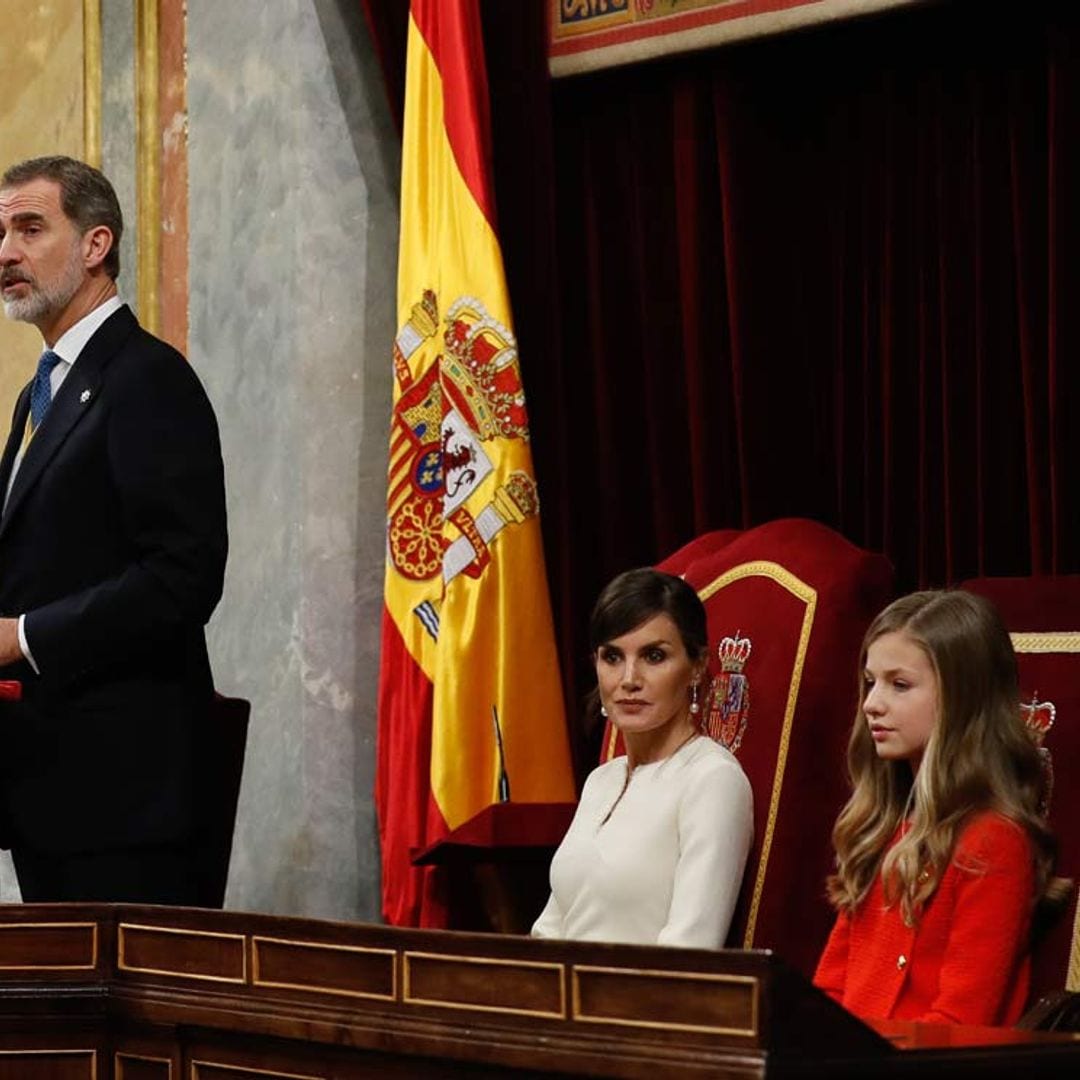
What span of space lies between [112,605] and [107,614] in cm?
1

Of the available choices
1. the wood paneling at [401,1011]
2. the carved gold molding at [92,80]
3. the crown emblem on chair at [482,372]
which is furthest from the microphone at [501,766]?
the wood paneling at [401,1011]

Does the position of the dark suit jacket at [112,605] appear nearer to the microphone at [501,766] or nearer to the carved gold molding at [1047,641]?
the carved gold molding at [1047,641]

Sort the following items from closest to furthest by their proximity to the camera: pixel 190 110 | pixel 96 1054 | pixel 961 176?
1. pixel 96 1054
2. pixel 961 176
3. pixel 190 110

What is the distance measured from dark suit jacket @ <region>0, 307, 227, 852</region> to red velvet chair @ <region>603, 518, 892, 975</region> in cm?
91

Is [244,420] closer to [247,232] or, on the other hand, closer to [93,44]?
[247,232]

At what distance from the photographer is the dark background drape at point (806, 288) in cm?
427

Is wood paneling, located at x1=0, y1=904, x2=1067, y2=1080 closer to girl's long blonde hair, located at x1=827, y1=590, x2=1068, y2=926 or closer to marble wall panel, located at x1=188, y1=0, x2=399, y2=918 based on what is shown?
girl's long blonde hair, located at x1=827, y1=590, x2=1068, y2=926

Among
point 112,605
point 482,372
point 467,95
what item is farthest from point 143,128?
point 112,605

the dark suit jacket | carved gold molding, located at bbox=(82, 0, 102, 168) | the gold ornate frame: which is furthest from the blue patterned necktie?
carved gold molding, located at bbox=(82, 0, 102, 168)

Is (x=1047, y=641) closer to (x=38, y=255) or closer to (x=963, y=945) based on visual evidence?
(x=963, y=945)

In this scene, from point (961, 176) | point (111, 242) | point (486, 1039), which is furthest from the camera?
point (961, 176)

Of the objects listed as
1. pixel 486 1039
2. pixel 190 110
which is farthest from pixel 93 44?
pixel 486 1039

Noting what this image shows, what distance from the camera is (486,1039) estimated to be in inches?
81.1

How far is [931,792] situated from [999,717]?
15cm
